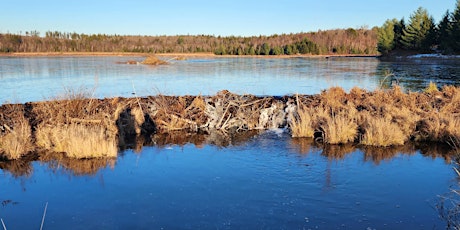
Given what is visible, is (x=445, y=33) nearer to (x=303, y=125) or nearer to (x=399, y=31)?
(x=399, y=31)

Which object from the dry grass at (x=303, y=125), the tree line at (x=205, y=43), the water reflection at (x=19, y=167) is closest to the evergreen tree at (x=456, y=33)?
the tree line at (x=205, y=43)

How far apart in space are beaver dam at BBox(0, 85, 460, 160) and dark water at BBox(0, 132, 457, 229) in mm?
577

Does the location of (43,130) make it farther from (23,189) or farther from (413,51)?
(413,51)

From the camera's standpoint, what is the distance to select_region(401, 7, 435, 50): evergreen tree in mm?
64812

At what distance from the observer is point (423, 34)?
6456 cm

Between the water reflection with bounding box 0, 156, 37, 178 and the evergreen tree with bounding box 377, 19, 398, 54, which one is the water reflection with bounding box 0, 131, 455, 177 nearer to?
the water reflection with bounding box 0, 156, 37, 178

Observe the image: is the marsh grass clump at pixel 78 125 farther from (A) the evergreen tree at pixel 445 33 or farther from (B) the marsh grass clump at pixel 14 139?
(A) the evergreen tree at pixel 445 33

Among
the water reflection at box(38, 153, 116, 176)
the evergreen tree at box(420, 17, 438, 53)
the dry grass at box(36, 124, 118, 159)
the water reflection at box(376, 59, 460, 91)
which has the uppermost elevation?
the evergreen tree at box(420, 17, 438, 53)

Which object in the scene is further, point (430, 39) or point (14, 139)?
point (430, 39)

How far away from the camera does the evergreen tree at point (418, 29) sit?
213 feet

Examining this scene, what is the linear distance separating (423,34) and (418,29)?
1289 millimetres

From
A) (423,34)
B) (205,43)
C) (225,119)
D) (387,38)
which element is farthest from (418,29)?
(205,43)

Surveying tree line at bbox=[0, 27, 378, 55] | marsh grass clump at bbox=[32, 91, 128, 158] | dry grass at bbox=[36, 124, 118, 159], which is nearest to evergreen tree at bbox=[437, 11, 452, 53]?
tree line at bbox=[0, 27, 378, 55]

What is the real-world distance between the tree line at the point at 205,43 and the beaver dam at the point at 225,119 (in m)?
79.2
